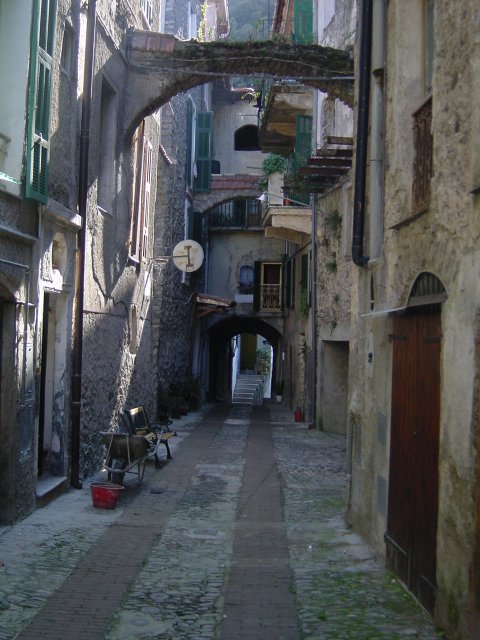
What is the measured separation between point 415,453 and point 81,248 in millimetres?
5503

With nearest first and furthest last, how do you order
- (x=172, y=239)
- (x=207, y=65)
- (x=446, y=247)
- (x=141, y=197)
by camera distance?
(x=446, y=247) → (x=207, y=65) → (x=141, y=197) → (x=172, y=239)

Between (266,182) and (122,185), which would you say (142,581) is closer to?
(122,185)

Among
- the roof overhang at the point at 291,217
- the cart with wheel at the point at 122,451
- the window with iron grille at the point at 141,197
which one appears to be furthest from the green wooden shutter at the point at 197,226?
the cart with wheel at the point at 122,451

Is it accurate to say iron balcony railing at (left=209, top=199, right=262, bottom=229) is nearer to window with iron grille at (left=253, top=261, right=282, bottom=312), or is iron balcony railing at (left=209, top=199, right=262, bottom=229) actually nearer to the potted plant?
window with iron grille at (left=253, top=261, right=282, bottom=312)

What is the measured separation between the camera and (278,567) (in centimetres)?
668

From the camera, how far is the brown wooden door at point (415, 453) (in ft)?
17.4

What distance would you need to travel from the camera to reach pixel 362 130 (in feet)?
26.1

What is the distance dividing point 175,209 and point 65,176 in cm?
1160

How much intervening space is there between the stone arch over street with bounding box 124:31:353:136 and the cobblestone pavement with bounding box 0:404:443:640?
611 centimetres

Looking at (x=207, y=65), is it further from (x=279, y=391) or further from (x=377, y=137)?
(x=279, y=391)

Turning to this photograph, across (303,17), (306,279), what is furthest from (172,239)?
(303,17)

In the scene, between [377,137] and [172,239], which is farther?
[172,239]

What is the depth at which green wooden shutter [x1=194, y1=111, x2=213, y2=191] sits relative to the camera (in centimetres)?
2414

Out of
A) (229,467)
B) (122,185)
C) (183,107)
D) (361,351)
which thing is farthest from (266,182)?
(361,351)
